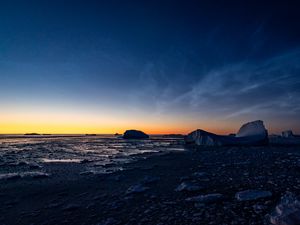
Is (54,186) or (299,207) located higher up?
(299,207)

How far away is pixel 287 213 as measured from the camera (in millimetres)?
3350

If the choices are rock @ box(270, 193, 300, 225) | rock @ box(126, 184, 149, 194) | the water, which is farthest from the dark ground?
the water

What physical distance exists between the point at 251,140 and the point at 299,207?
2095 centimetres

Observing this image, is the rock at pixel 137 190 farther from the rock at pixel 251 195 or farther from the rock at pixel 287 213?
the rock at pixel 287 213

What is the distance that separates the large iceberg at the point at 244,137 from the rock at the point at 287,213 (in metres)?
20.3

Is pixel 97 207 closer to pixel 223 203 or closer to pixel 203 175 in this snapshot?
pixel 223 203

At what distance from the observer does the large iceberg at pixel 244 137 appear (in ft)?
75.2

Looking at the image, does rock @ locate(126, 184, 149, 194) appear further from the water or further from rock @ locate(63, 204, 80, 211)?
the water

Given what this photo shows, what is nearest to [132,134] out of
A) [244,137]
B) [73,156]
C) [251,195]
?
[244,137]

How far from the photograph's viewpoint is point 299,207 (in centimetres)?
334

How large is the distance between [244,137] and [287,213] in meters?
21.5

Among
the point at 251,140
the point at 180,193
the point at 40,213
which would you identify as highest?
the point at 251,140

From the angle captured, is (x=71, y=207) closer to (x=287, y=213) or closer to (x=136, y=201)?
(x=136, y=201)

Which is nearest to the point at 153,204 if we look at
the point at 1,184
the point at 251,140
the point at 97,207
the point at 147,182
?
the point at 97,207
